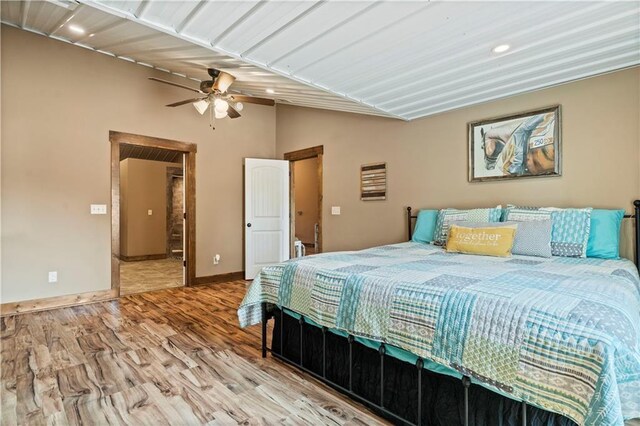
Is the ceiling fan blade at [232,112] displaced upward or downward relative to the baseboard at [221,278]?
upward

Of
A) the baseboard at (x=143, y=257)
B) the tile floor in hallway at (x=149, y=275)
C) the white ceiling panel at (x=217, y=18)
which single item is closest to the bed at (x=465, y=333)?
the white ceiling panel at (x=217, y=18)

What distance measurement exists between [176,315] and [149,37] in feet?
9.48

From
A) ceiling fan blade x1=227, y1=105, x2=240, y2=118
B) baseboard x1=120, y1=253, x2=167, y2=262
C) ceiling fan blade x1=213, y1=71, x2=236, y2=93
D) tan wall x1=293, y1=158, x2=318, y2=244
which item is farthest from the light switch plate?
tan wall x1=293, y1=158, x2=318, y2=244

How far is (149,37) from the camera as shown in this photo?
3.20m

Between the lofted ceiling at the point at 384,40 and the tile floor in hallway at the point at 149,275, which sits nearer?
the lofted ceiling at the point at 384,40

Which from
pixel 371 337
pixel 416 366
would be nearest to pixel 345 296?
pixel 371 337

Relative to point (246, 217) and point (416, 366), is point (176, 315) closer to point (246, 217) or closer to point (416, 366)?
point (246, 217)

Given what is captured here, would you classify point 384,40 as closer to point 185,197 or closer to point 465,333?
point 465,333

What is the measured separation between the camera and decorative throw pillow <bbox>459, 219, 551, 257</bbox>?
255 centimetres

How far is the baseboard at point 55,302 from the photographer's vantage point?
357 cm

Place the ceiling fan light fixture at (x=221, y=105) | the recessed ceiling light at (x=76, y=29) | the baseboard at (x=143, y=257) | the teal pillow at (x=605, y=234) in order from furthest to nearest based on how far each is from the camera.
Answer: the baseboard at (x=143, y=257)
the ceiling fan light fixture at (x=221, y=105)
the recessed ceiling light at (x=76, y=29)
the teal pillow at (x=605, y=234)

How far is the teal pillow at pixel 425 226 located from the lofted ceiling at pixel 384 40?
3.99 feet

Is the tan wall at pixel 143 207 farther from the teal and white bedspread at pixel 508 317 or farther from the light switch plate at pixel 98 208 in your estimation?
the teal and white bedspread at pixel 508 317

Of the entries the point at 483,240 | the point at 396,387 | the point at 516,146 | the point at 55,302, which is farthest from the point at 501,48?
the point at 55,302
